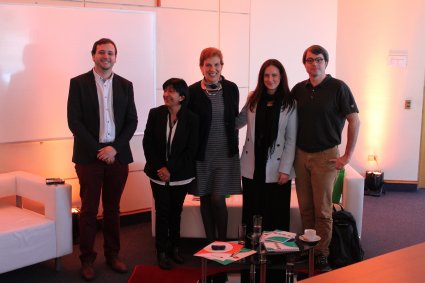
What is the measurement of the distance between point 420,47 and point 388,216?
2.20 meters

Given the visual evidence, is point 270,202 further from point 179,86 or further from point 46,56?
point 46,56

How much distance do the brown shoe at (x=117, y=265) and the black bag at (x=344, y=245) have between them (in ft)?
5.15

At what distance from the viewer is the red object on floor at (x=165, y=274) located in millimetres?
3473

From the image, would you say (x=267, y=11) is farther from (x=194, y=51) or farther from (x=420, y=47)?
(x=420, y=47)

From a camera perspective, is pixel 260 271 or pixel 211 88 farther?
pixel 211 88

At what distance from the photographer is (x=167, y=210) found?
11.9 feet

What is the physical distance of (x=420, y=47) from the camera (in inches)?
232

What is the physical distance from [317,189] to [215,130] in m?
0.87

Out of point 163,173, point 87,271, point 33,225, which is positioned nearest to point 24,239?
point 33,225

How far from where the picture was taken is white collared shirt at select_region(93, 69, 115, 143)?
11.4 ft

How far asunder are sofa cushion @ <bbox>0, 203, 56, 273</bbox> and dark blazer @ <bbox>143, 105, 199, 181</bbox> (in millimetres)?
856

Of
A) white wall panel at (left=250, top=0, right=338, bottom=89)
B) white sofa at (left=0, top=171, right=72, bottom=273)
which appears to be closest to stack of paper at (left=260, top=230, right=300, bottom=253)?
white sofa at (left=0, top=171, right=72, bottom=273)

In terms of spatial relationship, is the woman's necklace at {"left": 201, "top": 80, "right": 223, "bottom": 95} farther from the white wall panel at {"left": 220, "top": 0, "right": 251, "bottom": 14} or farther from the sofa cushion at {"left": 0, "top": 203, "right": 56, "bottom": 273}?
the white wall panel at {"left": 220, "top": 0, "right": 251, "bottom": 14}

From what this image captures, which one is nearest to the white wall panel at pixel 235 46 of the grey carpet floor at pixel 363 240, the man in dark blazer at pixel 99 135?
the man in dark blazer at pixel 99 135
